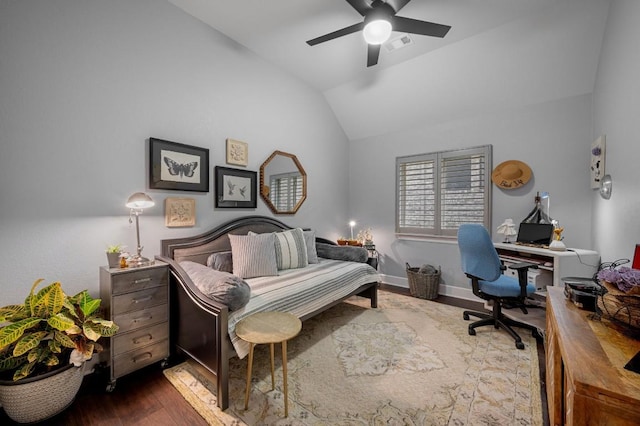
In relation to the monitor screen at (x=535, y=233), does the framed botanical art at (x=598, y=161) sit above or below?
above

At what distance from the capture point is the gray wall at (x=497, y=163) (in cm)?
300

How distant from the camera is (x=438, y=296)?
378cm

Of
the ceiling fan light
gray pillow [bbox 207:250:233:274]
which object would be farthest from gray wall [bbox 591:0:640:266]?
gray pillow [bbox 207:250:233:274]

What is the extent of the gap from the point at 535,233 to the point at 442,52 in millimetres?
2371

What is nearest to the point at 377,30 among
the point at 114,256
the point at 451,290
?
the point at 114,256

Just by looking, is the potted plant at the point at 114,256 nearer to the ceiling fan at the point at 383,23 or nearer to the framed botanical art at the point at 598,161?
the ceiling fan at the point at 383,23

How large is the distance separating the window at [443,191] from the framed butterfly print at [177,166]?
2.97 m

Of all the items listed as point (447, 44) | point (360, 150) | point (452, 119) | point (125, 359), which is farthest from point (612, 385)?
point (360, 150)

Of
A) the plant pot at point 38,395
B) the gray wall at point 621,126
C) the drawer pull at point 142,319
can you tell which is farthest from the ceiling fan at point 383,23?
the plant pot at point 38,395

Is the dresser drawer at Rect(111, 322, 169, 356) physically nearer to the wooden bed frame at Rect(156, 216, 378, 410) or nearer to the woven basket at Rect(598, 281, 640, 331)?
the wooden bed frame at Rect(156, 216, 378, 410)

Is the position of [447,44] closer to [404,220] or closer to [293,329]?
[404,220]

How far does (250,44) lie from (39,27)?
1812mm

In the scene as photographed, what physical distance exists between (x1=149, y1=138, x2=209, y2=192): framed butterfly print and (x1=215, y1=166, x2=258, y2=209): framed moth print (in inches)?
6.6

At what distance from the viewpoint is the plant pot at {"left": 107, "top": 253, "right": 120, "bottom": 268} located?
6.37ft
